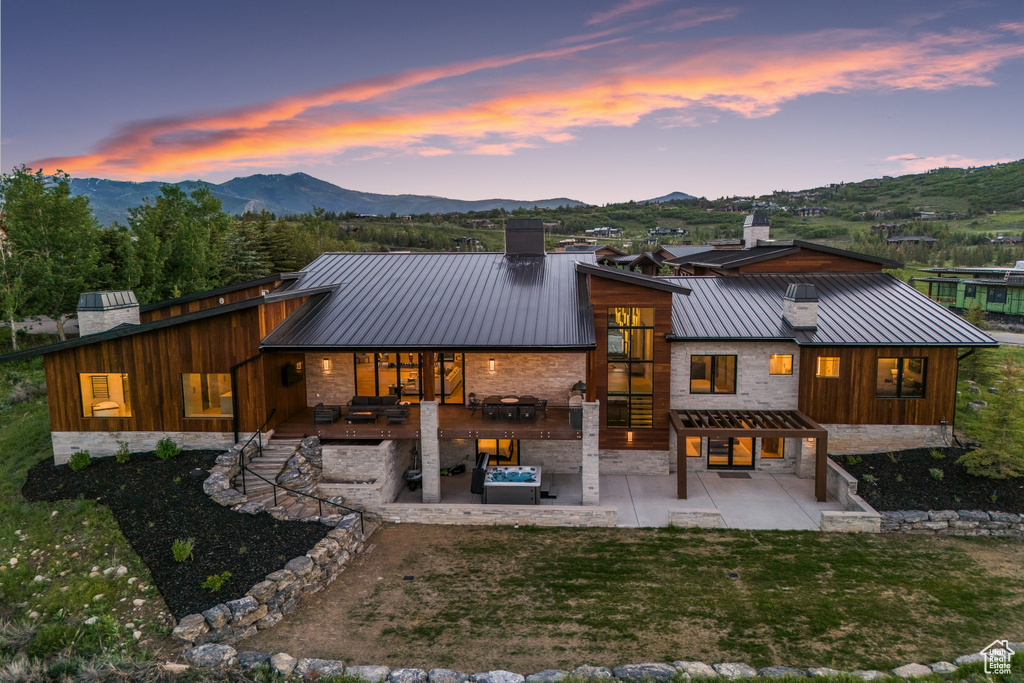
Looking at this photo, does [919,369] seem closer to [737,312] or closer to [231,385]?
[737,312]

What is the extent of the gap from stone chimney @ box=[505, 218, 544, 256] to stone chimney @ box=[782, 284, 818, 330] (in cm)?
1070

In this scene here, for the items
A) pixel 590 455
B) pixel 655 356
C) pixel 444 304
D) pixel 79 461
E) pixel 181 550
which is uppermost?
pixel 444 304

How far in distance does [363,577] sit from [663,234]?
8725 centimetres

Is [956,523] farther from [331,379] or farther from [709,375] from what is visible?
[331,379]

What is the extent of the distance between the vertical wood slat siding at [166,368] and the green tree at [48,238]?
15955mm

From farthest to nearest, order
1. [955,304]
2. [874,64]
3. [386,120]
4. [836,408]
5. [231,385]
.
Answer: [955,304], [386,120], [874,64], [836,408], [231,385]

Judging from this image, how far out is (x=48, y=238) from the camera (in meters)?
27.2

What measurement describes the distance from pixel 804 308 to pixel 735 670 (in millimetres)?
12418

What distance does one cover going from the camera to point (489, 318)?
55.8 feet

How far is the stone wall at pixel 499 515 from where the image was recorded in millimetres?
13944

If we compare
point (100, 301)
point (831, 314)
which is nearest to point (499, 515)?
point (831, 314)

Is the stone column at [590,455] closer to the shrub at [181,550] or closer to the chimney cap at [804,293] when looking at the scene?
the chimney cap at [804,293]

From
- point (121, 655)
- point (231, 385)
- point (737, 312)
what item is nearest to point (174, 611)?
point (121, 655)

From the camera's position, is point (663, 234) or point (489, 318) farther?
point (663, 234)
